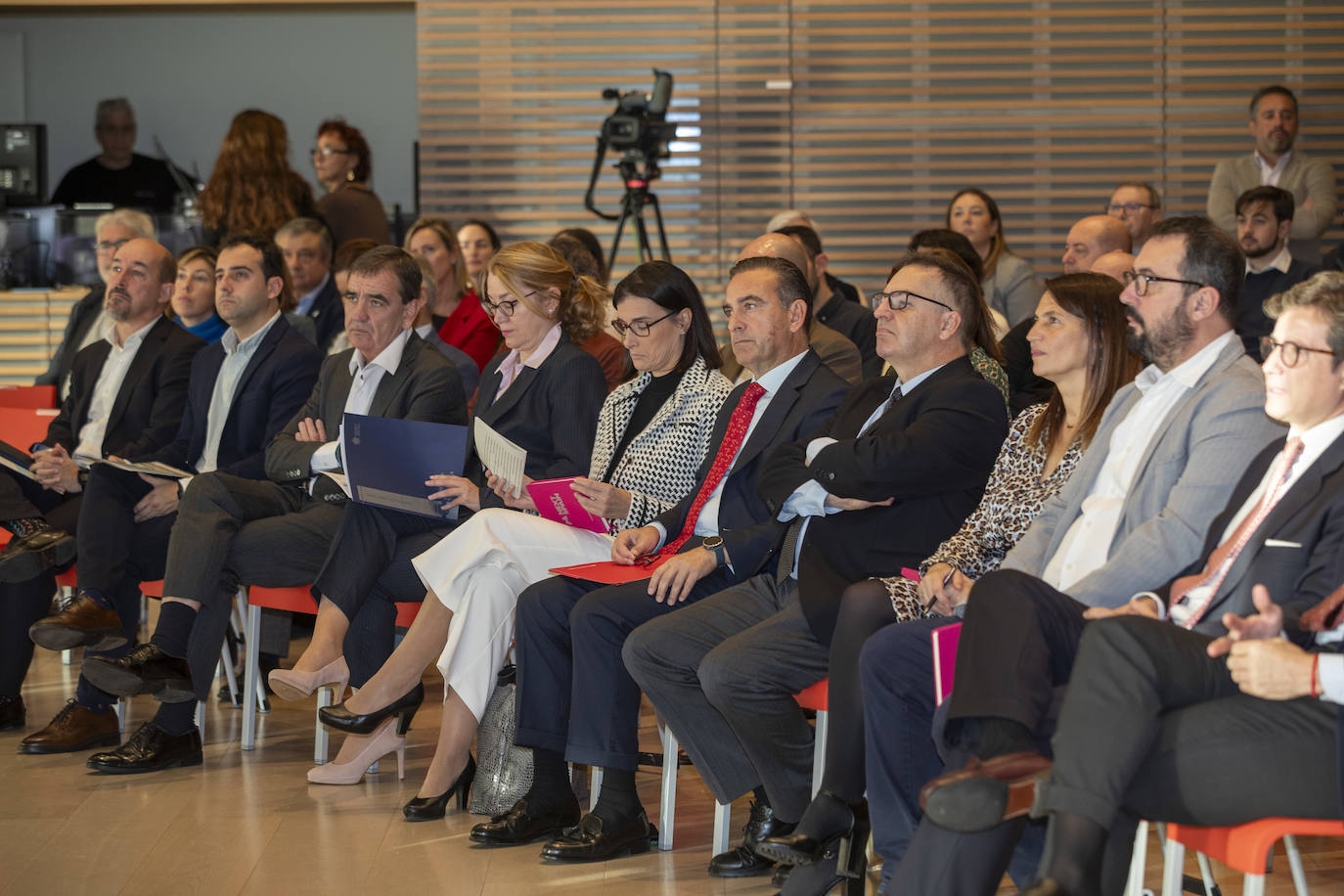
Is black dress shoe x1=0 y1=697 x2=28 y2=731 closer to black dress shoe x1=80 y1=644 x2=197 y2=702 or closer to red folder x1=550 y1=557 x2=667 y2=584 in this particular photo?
black dress shoe x1=80 y1=644 x2=197 y2=702

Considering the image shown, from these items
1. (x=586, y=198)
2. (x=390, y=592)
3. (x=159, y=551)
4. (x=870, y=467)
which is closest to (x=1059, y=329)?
(x=870, y=467)

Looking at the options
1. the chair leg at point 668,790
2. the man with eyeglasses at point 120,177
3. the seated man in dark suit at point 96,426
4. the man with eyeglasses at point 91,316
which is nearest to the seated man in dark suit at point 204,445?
the seated man in dark suit at point 96,426

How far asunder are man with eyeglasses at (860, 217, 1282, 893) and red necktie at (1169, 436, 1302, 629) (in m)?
0.02

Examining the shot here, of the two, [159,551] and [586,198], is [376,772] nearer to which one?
[159,551]

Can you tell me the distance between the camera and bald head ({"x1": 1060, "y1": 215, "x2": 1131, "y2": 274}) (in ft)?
16.1

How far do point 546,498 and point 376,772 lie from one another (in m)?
0.97

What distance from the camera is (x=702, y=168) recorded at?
712cm

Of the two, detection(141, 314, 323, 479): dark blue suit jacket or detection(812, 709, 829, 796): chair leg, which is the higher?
detection(141, 314, 323, 479): dark blue suit jacket

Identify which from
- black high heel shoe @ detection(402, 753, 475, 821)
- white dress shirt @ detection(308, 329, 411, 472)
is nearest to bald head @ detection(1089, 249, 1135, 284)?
white dress shirt @ detection(308, 329, 411, 472)

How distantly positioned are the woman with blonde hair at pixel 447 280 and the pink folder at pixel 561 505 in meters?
1.69

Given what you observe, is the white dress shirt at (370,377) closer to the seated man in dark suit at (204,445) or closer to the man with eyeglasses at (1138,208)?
the seated man in dark suit at (204,445)

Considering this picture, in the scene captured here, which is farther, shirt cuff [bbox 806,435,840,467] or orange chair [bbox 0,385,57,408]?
orange chair [bbox 0,385,57,408]

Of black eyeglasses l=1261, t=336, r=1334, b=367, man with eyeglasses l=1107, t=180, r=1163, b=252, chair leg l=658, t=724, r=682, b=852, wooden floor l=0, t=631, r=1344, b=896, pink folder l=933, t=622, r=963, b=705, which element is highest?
man with eyeglasses l=1107, t=180, r=1163, b=252

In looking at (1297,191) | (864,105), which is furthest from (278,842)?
(1297,191)
